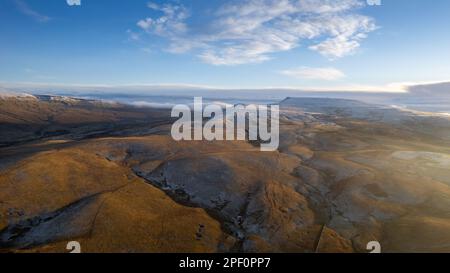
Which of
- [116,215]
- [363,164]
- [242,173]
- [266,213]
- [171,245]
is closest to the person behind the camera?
[171,245]

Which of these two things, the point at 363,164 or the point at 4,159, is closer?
the point at 4,159

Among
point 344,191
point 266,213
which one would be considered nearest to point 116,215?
point 266,213

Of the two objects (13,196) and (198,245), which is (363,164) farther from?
(13,196)

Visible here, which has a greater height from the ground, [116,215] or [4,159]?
[4,159]
